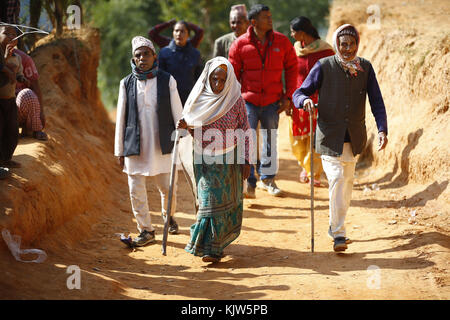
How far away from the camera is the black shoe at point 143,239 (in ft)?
21.4

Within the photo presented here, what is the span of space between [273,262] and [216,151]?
1.35 m

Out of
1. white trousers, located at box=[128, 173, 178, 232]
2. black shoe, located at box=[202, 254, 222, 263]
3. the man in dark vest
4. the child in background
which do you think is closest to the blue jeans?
white trousers, located at box=[128, 173, 178, 232]

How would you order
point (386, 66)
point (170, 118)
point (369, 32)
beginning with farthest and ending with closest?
1. point (369, 32)
2. point (386, 66)
3. point (170, 118)

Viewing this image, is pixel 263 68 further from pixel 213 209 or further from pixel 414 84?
pixel 213 209

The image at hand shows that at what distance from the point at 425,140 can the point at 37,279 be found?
19.0 ft

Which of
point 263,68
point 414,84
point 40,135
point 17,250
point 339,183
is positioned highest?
point 263,68

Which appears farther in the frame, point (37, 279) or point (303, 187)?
point (303, 187)

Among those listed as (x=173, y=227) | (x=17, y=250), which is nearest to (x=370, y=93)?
(x=173, y=227)

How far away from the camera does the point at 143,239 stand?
6535 mm

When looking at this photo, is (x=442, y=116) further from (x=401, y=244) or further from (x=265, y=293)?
(x=265, y=293)

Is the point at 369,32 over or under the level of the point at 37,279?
over

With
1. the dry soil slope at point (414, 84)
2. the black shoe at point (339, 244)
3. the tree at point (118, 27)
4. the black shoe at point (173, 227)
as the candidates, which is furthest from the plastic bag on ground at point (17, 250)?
the tree at point (118, 27)
